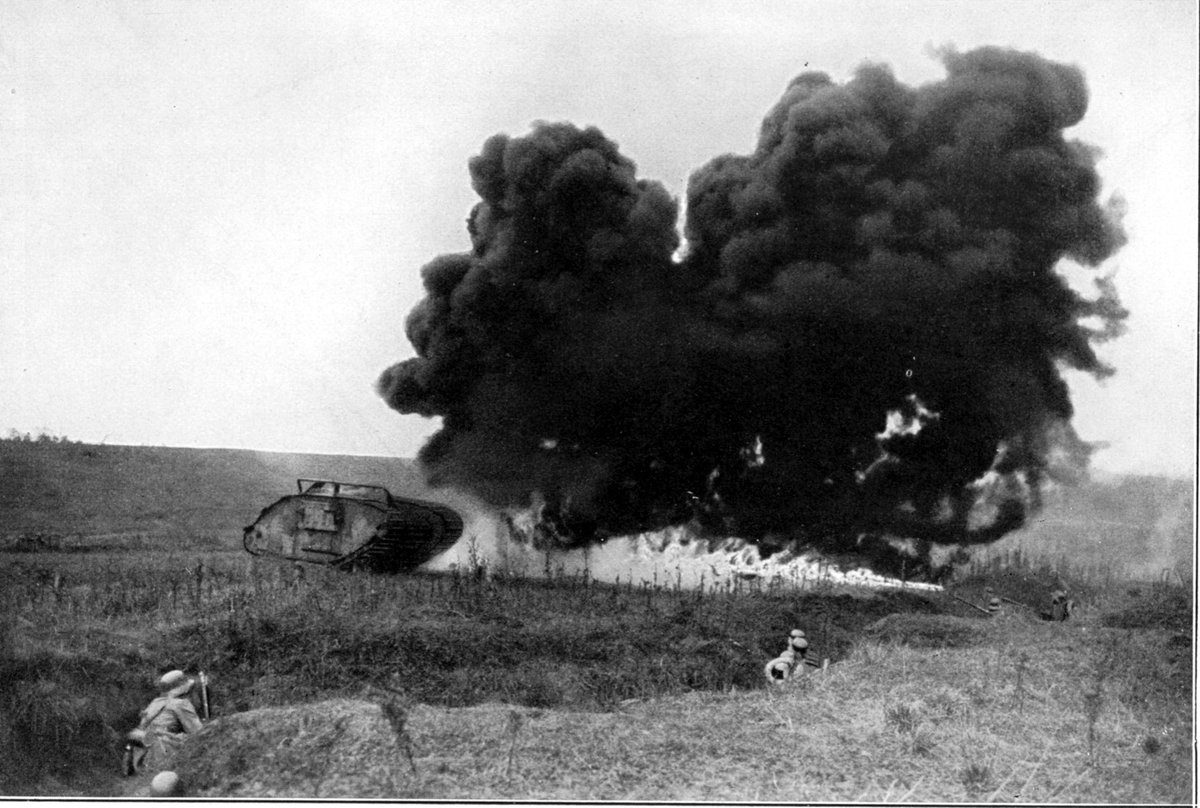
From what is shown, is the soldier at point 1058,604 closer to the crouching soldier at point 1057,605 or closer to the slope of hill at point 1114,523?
the crouching soldier at point 1057,605

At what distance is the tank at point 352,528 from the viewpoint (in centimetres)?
806

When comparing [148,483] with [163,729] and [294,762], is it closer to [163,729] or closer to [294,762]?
[163,729]

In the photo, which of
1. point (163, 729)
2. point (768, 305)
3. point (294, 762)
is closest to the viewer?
point (294, 762)

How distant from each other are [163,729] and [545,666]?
2.39 m

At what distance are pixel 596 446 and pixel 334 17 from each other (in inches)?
132

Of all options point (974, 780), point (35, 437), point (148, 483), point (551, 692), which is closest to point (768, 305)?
point (551, 692)

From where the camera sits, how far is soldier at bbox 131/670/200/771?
7375 mm

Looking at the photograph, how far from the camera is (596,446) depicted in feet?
26.9

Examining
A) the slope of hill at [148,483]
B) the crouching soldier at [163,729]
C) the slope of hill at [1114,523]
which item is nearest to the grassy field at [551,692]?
the crouching soldier at [163,729]

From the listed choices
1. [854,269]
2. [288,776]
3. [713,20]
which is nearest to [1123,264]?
[854,269]

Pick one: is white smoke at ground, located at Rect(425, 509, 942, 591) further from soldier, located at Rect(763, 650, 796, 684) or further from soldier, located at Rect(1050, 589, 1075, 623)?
soldier, located at Rect(1050, 589, 1075, 623)

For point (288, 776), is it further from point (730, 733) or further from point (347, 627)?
point (730, 733)

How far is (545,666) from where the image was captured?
311 inches

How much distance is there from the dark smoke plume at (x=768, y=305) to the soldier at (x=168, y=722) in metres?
2.12
